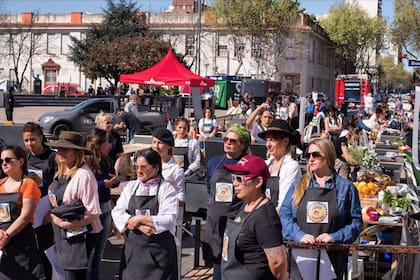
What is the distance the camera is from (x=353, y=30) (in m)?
68.8

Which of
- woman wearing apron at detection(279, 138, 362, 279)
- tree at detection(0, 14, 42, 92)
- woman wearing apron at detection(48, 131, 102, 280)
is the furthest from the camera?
tree at detection(0, 14, 42, 92)

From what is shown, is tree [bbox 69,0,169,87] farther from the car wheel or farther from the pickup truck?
the car wheel

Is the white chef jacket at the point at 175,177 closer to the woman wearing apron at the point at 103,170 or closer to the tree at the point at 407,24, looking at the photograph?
the woman wearing apron at the point at 103,170

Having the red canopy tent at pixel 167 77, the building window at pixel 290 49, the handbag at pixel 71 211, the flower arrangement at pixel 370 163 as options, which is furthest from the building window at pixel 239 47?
the handbag at pixel 71 211

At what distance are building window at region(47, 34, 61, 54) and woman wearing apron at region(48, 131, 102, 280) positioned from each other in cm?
6159

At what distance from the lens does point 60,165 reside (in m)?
5.34

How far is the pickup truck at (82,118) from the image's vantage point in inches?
907

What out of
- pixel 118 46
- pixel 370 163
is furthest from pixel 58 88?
pixel 370 163

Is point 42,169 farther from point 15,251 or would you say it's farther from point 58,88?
point 58,88

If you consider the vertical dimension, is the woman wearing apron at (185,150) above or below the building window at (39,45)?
below

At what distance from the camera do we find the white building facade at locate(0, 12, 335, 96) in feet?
192

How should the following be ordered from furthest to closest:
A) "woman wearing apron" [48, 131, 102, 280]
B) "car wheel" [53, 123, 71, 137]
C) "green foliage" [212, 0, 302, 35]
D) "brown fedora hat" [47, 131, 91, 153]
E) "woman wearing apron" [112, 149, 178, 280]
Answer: "green foliage" [212, 0, 302, 35]
"car wheel" [53, 123, 71, 137]
"brown fedora hat" [47, 131, 91, 153]
"woman wearing apron" [48, 131, 102, 280]
"woman wearing apron" [112, 149, 178, 280]

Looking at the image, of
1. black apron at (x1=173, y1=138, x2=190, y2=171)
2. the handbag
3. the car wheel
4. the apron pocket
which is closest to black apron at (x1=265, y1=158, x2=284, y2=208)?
the apron pocket

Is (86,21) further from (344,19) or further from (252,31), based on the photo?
(344,19)
